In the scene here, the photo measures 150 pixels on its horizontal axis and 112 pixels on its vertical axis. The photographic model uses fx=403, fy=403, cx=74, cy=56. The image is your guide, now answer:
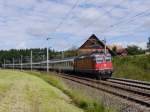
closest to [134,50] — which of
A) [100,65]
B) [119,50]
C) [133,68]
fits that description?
[119,50]

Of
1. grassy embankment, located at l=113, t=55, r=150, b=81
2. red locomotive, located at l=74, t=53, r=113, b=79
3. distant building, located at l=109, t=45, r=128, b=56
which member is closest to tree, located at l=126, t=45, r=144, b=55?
distant building, located at l=109, t=45, r=128, b=56

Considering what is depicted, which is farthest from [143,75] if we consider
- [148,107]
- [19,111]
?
[19,111]

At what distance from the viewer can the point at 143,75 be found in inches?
1892

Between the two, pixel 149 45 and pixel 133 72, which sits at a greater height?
pixel 149 45

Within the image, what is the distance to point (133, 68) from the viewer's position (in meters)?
54.7

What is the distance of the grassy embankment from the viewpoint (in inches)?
1942

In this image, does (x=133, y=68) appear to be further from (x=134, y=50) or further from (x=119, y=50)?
(x=119, y=50)

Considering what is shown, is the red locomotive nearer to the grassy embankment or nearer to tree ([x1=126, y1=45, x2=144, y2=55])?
the grassy embankment

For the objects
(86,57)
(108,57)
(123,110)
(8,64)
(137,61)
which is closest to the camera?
(123,110)

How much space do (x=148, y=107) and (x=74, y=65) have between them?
45597 mm

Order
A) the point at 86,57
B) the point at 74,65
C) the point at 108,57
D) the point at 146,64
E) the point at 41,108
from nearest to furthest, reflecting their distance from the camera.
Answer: the point at 41,108
the point at 108,57
the point at 86,57
the point at 146,64
the point at 74,65

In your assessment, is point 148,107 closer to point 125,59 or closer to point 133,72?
point 133,72

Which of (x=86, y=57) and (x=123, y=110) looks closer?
(x=123, y=110)

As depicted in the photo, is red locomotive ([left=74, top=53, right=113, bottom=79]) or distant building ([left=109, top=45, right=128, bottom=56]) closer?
red locomotive ([left=74, top=53, right=113, bottom=79])
